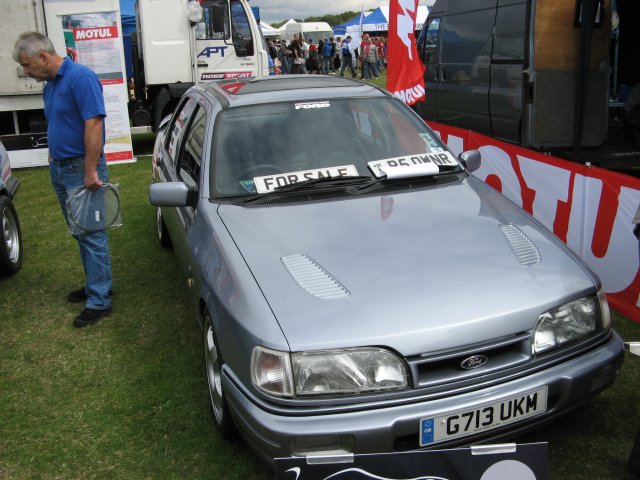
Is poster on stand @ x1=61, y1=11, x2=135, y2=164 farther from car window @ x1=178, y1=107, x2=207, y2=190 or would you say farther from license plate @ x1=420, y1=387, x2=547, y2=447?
license plate @ x1=420, y1=387, x2=547, y2=447

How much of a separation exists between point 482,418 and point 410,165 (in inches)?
63.1

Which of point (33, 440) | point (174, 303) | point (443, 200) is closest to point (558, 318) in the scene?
point (443, 200)

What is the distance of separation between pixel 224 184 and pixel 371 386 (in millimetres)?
1534

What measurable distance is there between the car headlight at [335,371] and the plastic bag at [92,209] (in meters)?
2.38

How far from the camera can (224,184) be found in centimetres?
344

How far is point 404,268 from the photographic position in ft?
8.77

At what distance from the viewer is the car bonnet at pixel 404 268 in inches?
93.7

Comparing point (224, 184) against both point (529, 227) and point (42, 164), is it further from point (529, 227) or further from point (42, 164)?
point (42, 164)

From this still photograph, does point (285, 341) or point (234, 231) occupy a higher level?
point (234, 231)

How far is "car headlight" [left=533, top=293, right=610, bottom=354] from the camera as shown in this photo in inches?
100

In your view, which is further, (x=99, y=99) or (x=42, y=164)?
(x=42, y=164)

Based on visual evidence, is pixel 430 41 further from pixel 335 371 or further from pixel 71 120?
pixel 335 371

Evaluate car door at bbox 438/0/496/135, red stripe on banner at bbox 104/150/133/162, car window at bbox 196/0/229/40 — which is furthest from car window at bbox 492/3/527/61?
red stripe on banner at bbox 104/150/133/162

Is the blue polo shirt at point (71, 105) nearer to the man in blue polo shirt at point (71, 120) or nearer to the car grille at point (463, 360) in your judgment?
the man in blue polo shirt at point (71, 120)
